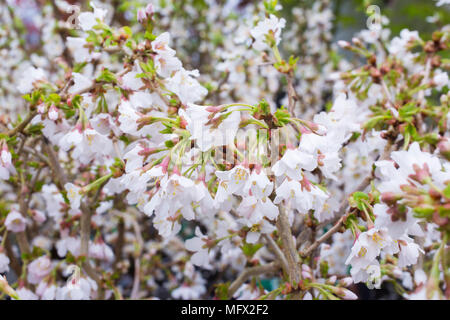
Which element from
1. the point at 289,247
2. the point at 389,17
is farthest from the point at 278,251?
the point at 389,17

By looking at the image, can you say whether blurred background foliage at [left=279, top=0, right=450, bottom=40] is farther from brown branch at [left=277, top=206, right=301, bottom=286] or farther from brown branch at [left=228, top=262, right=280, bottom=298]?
brown branch at [left=277, top=206, right=301, bottom=286]

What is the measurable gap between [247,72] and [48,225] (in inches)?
57.5

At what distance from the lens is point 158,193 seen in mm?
808

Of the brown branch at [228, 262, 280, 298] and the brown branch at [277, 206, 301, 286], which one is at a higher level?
the brown branch at [277, 206, 301, 286]

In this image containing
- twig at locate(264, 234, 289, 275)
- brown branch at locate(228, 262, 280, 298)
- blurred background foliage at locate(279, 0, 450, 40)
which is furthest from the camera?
blurred background foliage at locate(279, 0, 450, 40)

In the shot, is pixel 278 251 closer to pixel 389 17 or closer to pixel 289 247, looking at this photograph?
pixel 289 247

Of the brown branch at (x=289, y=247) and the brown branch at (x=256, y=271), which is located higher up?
the brown branch at (x=289, y=247)

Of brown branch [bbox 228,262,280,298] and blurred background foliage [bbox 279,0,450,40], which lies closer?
brown branch [bbox 228,262,280,298]

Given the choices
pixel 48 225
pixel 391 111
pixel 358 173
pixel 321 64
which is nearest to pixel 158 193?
pixel 391 111

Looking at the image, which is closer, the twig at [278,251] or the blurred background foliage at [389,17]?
the twig at [278,251]

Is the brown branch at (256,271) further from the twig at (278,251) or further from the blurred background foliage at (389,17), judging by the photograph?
the blurred background foliage at (389,17)

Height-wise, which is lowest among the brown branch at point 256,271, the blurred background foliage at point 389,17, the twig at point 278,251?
the brown branch at point 256,271

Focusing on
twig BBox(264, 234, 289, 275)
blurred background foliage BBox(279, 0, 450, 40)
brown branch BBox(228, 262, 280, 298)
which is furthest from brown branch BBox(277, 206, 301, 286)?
blurred background foliage BBox(279, 0, 450, 40)

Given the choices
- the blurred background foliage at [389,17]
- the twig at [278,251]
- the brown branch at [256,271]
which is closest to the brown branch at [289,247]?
the twig at [278,251]
